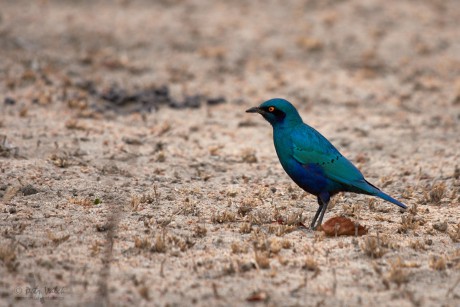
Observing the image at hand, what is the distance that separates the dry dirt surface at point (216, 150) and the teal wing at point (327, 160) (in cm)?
50

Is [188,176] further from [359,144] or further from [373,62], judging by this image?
[373,62]

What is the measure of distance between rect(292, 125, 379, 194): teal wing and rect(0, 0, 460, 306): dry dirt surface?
19.6 inches

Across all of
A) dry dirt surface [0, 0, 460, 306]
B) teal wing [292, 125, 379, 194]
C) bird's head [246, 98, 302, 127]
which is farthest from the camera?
bird's head [246, 98, 302, 127]

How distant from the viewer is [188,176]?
8961mm

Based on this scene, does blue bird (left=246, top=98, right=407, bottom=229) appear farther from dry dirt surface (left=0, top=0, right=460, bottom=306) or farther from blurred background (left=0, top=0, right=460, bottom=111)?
blurred background (left=0, top=0, right=460, bottom=111)

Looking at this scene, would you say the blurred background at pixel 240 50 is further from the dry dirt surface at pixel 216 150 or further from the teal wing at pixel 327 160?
the teal wing at pixel 327 160

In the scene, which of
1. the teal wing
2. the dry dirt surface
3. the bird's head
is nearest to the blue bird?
the teal wing

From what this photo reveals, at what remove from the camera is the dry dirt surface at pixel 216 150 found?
5.75 meters

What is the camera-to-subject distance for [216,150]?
10164 millimetres

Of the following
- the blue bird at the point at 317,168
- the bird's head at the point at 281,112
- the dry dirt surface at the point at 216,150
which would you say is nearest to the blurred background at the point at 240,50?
the dry dirt surface at the point at 216,150

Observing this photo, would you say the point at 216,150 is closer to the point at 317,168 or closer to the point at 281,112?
the point at 281,112

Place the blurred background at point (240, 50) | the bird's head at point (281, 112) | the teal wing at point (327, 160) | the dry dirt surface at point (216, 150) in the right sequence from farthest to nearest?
1. the blurred background at point (240, 50)
2. the bird's head at point (281, 112)
3. the teal wing at point (327, 160)
4. the dry dirt surface at point (216, 150)

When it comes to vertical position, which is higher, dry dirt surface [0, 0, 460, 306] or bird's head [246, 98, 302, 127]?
bird's head [246, 98, 302, 127]

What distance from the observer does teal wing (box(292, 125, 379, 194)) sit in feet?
22.5
